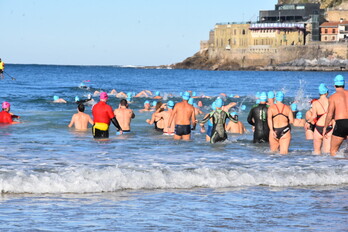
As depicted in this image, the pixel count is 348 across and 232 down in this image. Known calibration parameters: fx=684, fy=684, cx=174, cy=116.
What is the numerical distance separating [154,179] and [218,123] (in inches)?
167

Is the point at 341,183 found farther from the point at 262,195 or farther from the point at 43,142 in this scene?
the point at 43,142

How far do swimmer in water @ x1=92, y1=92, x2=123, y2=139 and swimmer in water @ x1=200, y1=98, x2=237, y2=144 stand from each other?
6.31 ft

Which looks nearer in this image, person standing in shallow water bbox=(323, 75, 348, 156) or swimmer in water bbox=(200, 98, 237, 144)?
person standing in shallow water bbox=(323, 75, 348, 156)

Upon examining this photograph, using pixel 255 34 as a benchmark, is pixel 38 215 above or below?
below

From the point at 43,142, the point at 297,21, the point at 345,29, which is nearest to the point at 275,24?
the point at 297,21

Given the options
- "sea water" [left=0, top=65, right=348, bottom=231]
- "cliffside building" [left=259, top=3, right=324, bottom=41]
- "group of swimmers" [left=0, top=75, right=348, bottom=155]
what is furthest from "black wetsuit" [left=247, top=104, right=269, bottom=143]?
"cliffside building" [left=259, top=3, right=324, bottom=41]

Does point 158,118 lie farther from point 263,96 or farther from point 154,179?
point 154,179

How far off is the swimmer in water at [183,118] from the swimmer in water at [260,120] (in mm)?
1382

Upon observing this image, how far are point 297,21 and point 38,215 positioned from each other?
411ft

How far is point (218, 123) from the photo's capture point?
47.8ft

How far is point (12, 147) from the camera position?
14422 mm

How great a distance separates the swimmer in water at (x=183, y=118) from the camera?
15.2 metres

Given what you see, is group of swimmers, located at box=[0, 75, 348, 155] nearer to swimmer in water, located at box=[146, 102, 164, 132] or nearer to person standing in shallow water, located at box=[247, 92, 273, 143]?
person standing in shallow water, located at box=[247, 92, 273, 143]

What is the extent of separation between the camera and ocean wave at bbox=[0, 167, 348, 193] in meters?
9.89
